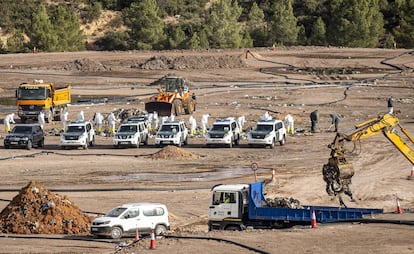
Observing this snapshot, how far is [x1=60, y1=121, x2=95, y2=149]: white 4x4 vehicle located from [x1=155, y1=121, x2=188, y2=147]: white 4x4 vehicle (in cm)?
375

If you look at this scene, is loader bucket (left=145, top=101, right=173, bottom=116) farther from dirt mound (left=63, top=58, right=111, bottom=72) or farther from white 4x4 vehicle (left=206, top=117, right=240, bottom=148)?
dirt mound (left=63, top=58, right=111, bottom=72)

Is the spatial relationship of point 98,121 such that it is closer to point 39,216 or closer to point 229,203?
point 39,216

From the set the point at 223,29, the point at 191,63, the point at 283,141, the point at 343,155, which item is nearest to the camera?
the point at 343,155

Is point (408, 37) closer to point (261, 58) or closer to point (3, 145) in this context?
point (261, 58)

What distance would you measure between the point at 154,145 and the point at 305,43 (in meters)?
68.0

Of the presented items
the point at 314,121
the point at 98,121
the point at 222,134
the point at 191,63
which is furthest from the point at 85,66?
the point at 222,134

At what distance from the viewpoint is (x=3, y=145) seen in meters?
53.3

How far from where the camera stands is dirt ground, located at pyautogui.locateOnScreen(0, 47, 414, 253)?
28266 mm

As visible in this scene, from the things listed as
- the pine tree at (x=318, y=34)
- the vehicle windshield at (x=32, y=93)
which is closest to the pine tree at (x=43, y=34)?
the pine tree at (x=318, y=34)

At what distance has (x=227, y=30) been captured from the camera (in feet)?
380

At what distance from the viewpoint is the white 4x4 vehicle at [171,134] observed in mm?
51812

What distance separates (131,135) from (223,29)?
64.9 metres

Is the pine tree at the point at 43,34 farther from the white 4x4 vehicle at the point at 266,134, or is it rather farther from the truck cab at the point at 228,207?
the truck cab at the point at 228,207

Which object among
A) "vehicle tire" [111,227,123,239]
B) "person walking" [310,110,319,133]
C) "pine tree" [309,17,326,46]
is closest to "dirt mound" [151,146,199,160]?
"person walking" [310,110,319,133]
